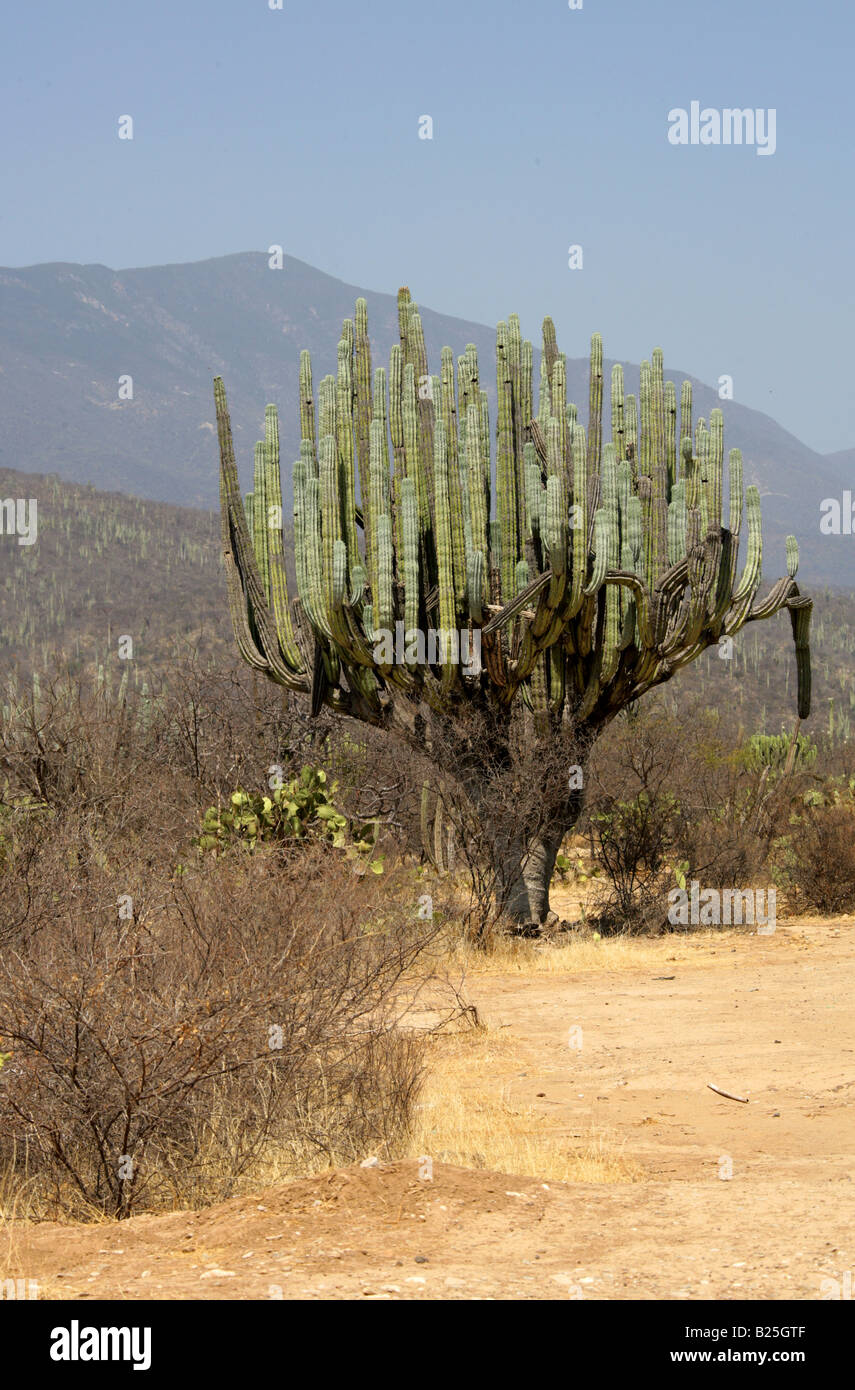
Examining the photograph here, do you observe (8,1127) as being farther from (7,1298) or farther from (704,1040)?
(704,1040)

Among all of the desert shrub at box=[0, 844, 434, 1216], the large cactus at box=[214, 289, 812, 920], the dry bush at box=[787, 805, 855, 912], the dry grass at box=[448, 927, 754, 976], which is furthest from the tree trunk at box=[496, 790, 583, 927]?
the desert shrub at box=[0, 844, 434, 1216]

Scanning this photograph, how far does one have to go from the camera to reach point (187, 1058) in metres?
5.53

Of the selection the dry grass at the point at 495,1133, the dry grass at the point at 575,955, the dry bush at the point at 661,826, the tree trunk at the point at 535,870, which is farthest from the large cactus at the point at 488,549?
the dry grass at the point at 495,1133

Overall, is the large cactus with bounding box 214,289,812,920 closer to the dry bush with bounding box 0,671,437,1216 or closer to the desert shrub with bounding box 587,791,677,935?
the desert shrub with bounding box 587,791,677,935

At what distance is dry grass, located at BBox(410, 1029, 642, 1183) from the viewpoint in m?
5.93

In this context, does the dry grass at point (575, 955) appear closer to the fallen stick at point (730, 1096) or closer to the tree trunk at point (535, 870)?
the tree trunk at point (535, 870)

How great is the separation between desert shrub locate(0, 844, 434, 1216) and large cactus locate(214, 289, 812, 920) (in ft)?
15.4

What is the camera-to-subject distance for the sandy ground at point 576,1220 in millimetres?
4410

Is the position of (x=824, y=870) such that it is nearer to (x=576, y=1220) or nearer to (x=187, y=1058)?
(x=576, y=1220)

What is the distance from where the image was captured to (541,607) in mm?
11570

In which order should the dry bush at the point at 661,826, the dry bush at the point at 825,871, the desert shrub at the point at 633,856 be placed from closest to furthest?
the desert shrub at the point at 633,856
the dry bush at the point at 661,826
the dry bush at the point at 825,871

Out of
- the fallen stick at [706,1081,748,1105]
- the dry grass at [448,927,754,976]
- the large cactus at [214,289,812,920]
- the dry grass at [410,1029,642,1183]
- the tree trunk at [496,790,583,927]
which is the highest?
the large cactus at [214,289,812,920]

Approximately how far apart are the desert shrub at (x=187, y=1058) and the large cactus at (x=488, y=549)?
15.4ft
